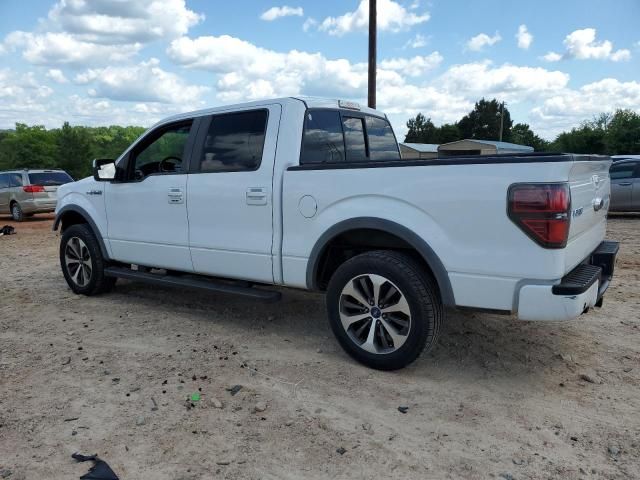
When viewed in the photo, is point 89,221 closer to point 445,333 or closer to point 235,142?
point 235,142

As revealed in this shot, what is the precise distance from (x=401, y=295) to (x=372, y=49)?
10584mm

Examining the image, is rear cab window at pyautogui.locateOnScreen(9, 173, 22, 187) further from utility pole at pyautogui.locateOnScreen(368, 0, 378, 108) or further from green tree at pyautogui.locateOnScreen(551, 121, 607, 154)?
green tree at pyautogui.locateOnScreen(551, 121, 607, 154)

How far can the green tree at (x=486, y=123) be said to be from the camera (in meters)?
89.0

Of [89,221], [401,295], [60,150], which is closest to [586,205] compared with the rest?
[401,295]

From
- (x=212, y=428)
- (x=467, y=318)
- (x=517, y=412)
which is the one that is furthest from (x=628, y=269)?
(x=212, y=428)

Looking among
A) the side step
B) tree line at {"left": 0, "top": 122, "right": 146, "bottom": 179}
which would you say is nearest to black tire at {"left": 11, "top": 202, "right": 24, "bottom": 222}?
the side step

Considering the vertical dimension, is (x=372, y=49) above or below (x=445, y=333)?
above

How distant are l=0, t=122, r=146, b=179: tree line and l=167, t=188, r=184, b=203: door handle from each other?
125ft

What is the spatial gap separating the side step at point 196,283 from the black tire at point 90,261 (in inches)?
7.2

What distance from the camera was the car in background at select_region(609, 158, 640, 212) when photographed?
41.4 ft

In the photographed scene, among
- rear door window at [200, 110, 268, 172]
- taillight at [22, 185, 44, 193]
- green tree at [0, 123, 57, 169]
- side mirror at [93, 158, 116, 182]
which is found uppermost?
green tree at [0, 123, 57, 169]

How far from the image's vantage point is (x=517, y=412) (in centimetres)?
322

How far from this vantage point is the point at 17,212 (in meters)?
15.7

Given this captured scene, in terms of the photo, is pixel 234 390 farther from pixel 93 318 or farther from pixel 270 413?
pixel 93 318
